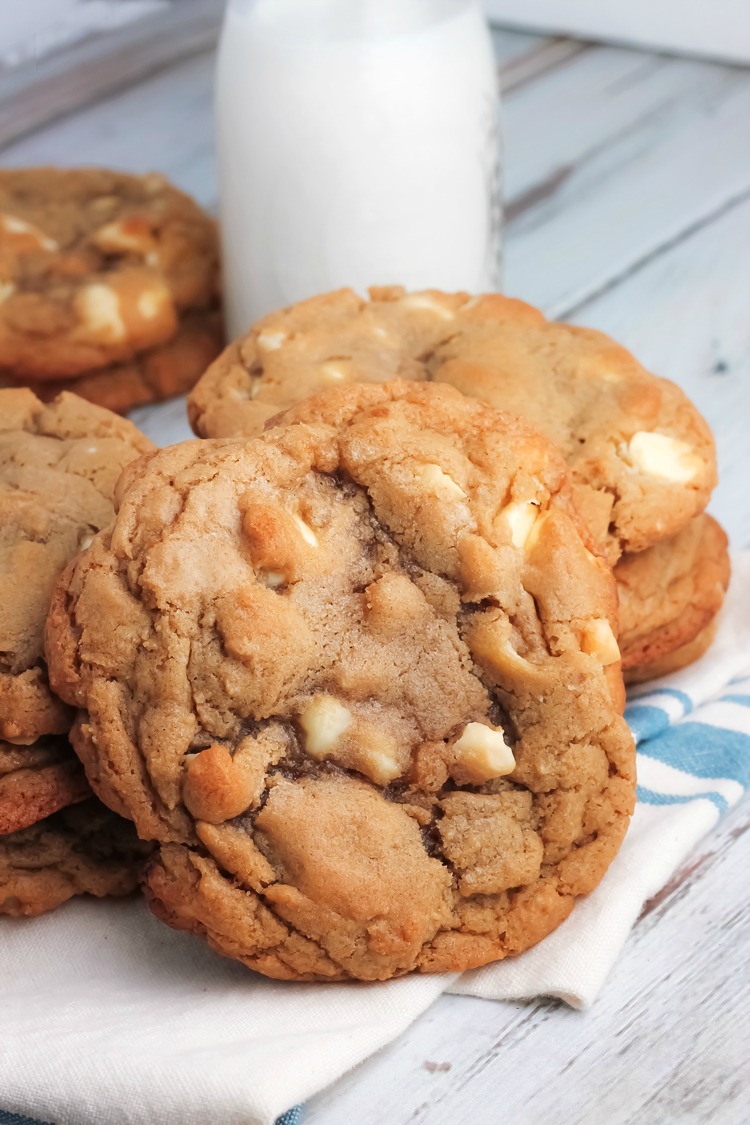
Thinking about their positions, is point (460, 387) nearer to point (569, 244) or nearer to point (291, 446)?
point (291, 446)

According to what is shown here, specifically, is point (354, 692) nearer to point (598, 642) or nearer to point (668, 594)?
point (598, 642)

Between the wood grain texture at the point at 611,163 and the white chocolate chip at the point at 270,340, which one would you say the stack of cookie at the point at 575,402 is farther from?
the wood grain texture at the point at 611,163

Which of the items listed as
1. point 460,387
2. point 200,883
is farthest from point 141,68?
point 200,883

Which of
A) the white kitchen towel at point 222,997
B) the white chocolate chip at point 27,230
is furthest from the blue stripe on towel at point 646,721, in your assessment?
the white chocolate chip at point 27,230

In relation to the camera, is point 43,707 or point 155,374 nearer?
point 43,707

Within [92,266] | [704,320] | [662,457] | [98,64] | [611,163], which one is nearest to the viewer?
[662,457]

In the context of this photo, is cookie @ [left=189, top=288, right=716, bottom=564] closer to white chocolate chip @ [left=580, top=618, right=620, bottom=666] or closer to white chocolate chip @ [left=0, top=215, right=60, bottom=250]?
white chocolate chip @ [left=580, top=618, right=620, bottom=666]

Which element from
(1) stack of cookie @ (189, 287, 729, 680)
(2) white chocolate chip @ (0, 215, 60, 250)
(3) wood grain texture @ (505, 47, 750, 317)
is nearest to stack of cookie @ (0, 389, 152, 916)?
(1) stack of cookie @ (189, 287, 729, 680)

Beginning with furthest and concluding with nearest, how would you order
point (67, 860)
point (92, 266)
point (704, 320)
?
point (704, 320), point (92, 266), point (67, 860)

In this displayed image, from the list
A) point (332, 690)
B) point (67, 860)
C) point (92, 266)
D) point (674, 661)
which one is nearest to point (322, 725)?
point (332, 690)
